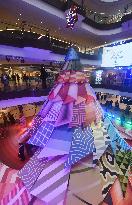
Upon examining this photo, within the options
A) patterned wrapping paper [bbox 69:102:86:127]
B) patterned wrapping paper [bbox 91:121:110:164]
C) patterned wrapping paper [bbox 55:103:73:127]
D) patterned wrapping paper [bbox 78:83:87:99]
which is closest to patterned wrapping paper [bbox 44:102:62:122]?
patterned wrapping paper [bbox 55:103:73:127]

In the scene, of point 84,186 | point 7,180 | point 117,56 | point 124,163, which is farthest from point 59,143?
point 117,56

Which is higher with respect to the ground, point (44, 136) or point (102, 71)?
point (102, 71)

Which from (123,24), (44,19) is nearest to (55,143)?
(44,19)

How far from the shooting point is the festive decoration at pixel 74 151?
5.15 metres

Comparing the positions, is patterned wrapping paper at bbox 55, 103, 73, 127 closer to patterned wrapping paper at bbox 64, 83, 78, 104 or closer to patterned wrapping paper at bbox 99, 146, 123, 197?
patterned wrapping paper at bbox 64, 83, 78, 104

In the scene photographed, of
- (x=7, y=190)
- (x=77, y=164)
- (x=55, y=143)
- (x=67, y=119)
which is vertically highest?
(x=67, y=119)

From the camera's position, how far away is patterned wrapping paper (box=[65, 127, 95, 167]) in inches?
211

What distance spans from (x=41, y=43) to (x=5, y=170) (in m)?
9.89

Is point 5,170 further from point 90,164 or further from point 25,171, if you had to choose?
point 90,164

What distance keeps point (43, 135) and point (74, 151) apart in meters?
1.11

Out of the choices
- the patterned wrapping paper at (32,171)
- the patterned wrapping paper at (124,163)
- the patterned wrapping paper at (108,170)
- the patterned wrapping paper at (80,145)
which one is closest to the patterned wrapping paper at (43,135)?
the patterned wrapping paper at (32,171)

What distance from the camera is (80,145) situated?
554 cm

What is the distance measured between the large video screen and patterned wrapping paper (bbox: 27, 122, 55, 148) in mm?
14719

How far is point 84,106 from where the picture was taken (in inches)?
232
